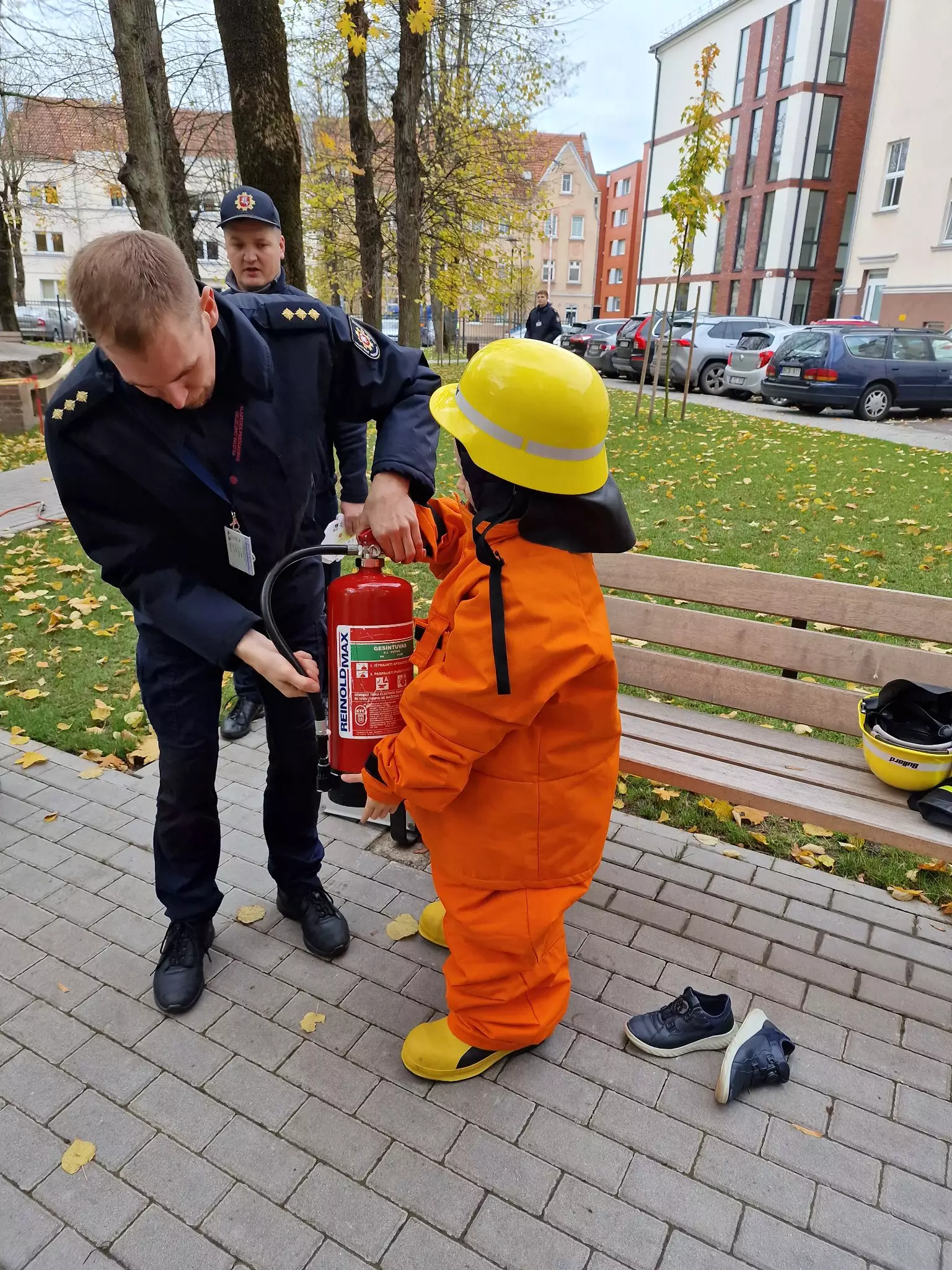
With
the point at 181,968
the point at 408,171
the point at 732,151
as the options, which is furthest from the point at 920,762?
the point at 732,151

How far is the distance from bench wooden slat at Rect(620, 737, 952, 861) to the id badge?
1.45 meters

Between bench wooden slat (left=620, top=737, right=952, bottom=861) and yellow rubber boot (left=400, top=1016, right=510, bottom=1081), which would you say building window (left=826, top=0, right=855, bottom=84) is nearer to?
bench wooden slat (left=620, top=737, right=952, bottom=861)

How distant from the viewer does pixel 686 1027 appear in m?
2.39

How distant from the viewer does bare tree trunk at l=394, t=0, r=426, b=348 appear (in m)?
11.0

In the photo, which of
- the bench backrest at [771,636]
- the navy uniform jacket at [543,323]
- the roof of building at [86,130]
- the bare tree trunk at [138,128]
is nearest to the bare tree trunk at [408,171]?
the roof of building at [86,130]

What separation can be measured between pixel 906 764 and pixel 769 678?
2.11ft

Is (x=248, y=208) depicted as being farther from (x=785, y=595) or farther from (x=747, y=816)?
(x=747, y=816)

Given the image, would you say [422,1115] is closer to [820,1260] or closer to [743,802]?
[820,1260]

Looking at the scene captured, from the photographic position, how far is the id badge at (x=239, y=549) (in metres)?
2.16

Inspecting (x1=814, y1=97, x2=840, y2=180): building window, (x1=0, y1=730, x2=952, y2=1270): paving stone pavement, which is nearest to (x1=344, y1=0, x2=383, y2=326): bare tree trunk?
(x1=0, y1=730, x2=952, y2=1270): paving stone pavement

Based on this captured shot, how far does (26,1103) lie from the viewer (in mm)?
2230

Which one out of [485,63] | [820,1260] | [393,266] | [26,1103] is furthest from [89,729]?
[393,266]

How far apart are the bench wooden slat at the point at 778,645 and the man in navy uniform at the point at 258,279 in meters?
1.34

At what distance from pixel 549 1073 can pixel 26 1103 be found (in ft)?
4.48
